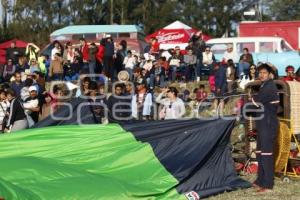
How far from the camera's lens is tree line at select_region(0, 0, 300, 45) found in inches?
2527

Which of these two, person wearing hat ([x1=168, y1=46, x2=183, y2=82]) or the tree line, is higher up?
the tree line

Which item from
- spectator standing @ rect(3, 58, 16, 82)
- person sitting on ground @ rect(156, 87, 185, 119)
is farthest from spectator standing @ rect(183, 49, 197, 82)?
person sitting on ground @ rect(156, 87, 185, 119)

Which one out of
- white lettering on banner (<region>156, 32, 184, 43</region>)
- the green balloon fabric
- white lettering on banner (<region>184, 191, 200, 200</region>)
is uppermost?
white lettering on banner (<region>156, 32, 184, 43</region>)

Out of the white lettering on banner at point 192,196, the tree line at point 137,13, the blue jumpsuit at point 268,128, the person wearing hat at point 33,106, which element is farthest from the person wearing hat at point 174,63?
the tree line at point 137,13

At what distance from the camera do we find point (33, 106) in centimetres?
1515

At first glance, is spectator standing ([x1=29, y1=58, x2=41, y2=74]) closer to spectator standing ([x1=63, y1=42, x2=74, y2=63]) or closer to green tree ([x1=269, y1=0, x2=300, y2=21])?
spectator standing ([x1=63, y1=42, x2=74, y2=63])

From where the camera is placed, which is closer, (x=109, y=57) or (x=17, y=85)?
(x=17, y=85)

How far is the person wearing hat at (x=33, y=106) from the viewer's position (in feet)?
49.4

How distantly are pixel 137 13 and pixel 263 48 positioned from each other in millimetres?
41050

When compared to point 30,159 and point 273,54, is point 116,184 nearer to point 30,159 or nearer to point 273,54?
point 30,159

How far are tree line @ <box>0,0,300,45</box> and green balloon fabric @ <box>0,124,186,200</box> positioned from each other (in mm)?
52426

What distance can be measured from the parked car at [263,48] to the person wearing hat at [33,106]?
10.8 m

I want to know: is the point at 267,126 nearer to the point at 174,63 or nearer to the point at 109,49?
the point at 109,49

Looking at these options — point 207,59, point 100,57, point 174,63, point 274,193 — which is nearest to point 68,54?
point 100,57
